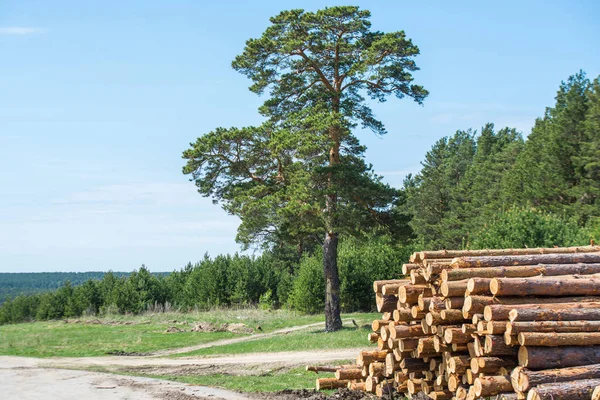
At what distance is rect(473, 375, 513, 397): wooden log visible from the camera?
32.6ft

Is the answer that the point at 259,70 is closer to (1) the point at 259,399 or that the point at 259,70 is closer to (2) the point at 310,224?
(2) the point at 310,224

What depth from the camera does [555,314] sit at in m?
10.1

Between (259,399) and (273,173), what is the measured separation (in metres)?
16.3

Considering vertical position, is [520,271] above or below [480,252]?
below

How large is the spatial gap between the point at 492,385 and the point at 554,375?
3.11ft

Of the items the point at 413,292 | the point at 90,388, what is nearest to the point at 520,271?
the point at 413,292

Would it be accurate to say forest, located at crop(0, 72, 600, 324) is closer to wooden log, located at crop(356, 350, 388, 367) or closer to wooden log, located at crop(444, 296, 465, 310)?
wooden log, located at crop(356, 350, 388, 367)

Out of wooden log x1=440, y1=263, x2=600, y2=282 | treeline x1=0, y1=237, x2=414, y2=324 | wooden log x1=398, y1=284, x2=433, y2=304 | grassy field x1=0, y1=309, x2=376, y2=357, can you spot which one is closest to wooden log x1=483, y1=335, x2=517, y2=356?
wooden log x1=440, y1=263, x2=600, y2=282

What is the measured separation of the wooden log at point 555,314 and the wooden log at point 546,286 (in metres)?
0.52

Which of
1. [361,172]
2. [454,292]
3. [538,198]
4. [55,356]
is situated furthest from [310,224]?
[538,198]

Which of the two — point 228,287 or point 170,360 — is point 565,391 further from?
point 228,287

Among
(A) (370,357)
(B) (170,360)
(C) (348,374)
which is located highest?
(A) (370,357)

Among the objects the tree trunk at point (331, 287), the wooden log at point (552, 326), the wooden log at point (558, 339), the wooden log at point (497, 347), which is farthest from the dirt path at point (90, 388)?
the tree trunk at point (331, 287)

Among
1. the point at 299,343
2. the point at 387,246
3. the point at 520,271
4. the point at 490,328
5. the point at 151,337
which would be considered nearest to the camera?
the point at 490,328
